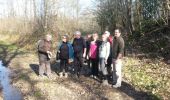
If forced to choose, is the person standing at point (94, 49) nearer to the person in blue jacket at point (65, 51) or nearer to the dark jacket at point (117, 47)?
the person in blue jacket at point (65, 51)

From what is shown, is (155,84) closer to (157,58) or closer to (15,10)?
(157,58)

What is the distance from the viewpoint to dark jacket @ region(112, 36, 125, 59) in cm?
1262

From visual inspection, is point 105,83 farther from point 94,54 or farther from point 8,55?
point 8,55

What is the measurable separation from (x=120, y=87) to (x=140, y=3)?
44.3 ft

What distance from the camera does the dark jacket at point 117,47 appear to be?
12.6 metres

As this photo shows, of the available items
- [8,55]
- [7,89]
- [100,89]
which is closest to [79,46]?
[100,89]

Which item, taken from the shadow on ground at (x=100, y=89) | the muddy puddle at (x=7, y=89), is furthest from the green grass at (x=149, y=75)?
the muddy puddle at (x=7, y=89)

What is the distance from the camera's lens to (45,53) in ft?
52.3

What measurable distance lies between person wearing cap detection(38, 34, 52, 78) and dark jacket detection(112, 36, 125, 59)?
3.80m

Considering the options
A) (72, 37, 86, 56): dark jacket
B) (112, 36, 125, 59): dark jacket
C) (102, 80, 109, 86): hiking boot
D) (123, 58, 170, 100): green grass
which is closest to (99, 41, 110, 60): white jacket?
(112, 36, 125, 59): dark jacket

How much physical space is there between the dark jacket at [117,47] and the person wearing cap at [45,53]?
3.80 meters

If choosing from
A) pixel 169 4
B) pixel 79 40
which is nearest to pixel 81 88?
pixel 79 40

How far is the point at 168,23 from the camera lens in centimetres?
2122

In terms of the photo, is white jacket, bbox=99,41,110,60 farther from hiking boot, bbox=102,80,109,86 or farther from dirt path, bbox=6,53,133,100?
dirt path, bbox=6,53,133,100
